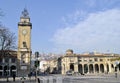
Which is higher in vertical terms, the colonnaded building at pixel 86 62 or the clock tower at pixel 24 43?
the clock tower at pixel 24 43

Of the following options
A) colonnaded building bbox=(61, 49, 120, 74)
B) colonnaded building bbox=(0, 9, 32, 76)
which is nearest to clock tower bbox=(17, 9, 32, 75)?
colonnaded building bbox=(0, 9, 32, 76)

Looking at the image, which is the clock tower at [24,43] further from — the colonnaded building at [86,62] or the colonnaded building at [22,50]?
the colonnaded building at [86,62]

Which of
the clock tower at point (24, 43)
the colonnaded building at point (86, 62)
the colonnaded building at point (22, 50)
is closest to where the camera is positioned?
the colonnaded building at point (22, 50)

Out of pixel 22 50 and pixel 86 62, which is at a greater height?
pixel 22 50

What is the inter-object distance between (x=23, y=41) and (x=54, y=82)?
87662 millimetres

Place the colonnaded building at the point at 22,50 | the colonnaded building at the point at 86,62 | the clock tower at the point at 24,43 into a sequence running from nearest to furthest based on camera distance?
1. the colonnaded building at the point at 22,50
2. the clock tower at the point at 24,43
3. the colonnaded building at the point at 86,62

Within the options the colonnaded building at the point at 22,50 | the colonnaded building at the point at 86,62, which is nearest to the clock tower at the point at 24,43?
the colonnaded building at the point at 22,50

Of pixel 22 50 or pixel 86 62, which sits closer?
pixel 22 50

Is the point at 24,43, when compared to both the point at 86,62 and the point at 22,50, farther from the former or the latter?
the point at 86,62

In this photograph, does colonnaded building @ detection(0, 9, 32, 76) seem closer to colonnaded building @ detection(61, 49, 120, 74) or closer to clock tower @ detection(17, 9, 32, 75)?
clock tower @ detection(17, 9, 32, 75)

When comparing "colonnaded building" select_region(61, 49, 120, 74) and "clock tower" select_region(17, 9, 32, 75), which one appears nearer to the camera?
"clock tower" select_region(17, 9, 32, 75)

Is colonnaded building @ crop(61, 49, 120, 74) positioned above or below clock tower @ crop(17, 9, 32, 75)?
below

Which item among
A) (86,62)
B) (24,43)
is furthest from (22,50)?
(86,62)

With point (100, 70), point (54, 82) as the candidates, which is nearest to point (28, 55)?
point (100, 70)
